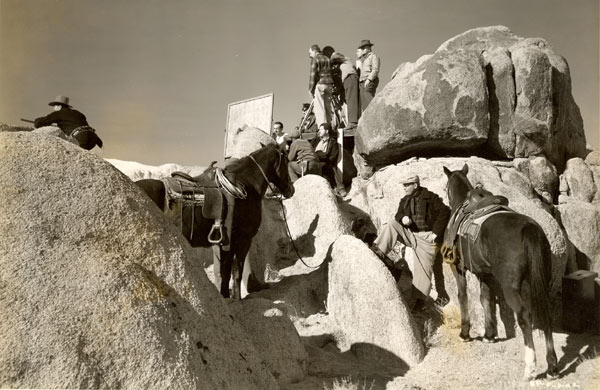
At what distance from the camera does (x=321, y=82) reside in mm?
12125

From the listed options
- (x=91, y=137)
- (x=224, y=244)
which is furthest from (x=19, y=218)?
(x=91, y=137)

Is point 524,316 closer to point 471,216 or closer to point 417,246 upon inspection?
point 471,216

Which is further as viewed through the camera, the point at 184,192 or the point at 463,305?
the point at 463,305

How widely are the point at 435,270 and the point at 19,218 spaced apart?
20.9ft

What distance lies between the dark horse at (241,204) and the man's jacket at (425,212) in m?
2.08

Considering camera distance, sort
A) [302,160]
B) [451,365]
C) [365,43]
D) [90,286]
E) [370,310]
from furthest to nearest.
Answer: [365,43]
[302,160]
[370,310]
[451,365]
[90,286]

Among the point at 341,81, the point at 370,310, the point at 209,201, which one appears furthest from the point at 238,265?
the point at 341,81

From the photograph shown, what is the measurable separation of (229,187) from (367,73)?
25.5 ft

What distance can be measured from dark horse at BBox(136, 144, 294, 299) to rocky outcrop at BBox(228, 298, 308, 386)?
5.10 ft

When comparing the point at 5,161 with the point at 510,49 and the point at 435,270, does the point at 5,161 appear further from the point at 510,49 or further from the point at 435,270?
the point at 510,49

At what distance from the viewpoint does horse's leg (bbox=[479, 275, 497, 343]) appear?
6.33 metres

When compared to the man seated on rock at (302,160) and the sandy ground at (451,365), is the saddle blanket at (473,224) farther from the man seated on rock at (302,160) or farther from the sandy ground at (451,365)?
the man seated on rock at (302,160)

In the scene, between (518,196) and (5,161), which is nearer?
(5,161)

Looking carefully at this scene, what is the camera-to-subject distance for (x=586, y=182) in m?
9.06
